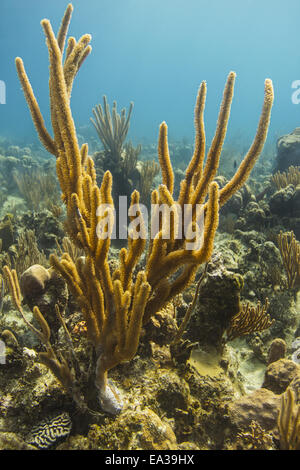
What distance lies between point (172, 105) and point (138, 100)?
18273mm

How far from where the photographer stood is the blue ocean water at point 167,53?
82688 mm

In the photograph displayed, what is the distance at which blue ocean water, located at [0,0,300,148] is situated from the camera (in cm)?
8269

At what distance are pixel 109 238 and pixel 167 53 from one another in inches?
6169

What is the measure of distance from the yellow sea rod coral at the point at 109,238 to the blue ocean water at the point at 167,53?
80785mm

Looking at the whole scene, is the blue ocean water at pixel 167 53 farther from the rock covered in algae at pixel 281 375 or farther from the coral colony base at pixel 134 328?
the rock covered in algae at pixel 281 375

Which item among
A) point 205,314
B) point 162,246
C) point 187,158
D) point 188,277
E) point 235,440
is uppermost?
point 187,158

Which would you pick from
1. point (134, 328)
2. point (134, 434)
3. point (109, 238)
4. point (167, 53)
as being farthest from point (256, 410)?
point (167, 53)

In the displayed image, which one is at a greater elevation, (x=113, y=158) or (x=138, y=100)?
(x=138, y=100)

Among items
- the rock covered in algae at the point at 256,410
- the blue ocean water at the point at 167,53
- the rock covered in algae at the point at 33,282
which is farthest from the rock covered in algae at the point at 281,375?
the blue ocean water at the point at 167,53

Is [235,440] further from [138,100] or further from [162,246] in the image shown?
[138,100]

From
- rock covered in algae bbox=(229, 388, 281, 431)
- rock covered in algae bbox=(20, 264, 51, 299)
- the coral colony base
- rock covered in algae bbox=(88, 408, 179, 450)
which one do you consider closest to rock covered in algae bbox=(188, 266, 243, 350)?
the coral colony base

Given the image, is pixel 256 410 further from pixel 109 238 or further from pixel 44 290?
pixel 44 290
